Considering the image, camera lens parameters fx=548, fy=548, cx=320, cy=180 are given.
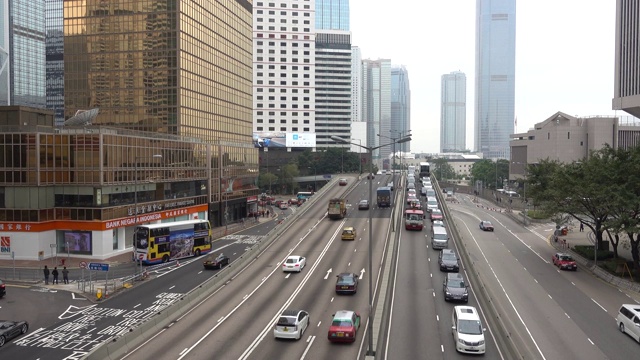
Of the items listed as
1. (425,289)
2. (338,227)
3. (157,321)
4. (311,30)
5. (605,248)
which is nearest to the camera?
(157,321)

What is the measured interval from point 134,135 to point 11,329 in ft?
120

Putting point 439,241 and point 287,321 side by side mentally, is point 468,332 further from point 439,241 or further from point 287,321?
point 439,241

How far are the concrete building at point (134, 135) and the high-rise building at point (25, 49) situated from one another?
84.2 meters

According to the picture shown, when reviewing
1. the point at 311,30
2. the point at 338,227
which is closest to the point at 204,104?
the point at 338,227

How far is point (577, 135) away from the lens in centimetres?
12019

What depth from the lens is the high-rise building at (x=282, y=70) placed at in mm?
187500

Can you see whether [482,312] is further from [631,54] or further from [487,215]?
[487,215]

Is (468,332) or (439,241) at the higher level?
(439,241)

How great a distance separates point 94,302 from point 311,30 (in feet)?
539

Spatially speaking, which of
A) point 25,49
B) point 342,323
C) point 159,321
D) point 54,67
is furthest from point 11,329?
point 54,67

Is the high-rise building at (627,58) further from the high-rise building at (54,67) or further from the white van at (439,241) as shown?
the high-rise building at (54,67)

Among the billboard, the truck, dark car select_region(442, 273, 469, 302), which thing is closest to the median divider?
dark car select_region(442, 273, 469, 302)

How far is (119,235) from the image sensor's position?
60.0 m

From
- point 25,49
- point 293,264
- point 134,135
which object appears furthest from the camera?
point 25,49
